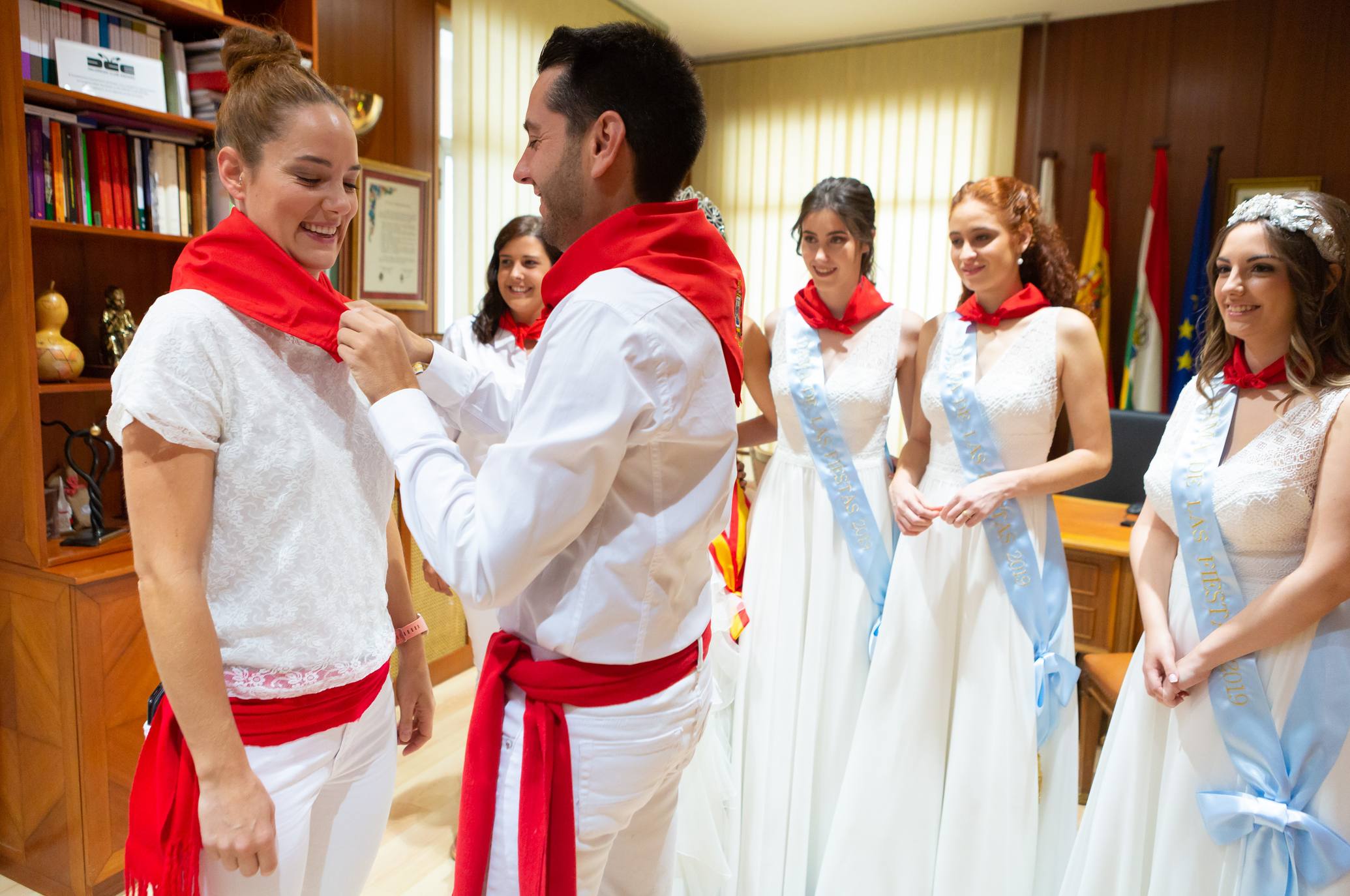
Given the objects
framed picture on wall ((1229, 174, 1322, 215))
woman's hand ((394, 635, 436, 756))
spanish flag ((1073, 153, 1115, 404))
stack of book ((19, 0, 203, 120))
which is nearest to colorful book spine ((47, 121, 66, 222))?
stack of book ((19, 0, 203, 120))

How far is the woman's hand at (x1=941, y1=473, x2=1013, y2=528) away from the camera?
A: 6.15ft

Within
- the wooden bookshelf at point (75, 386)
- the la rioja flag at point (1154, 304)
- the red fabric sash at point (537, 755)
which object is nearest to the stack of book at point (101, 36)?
the wooden bookshelf at point (75, 386)

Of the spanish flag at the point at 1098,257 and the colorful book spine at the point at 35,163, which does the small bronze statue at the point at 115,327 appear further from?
the spanish flag at the point at 1098,257

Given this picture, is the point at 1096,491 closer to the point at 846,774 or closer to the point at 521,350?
the point at 846,774

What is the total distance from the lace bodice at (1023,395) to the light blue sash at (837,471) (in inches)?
9.5

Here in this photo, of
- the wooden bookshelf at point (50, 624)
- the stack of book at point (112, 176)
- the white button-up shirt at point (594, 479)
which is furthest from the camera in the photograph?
the stack of book at point (112, 176)

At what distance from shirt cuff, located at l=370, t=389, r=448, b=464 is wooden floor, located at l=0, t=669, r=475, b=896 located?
167 cm

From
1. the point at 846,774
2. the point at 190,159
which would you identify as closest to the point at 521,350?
the point at 190,159

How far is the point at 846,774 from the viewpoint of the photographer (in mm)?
2043

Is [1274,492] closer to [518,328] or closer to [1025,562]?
[1025,562]

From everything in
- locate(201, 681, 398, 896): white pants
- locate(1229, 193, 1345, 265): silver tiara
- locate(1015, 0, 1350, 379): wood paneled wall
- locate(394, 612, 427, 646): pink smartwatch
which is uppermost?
locate(1015, 0, 1350, 379): wood paneled wall

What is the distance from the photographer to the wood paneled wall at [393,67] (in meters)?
3.18

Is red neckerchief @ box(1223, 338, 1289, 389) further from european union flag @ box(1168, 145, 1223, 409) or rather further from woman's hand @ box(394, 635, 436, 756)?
european union flag @ box(1168, 145, 1223, 409)

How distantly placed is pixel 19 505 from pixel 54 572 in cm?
19
